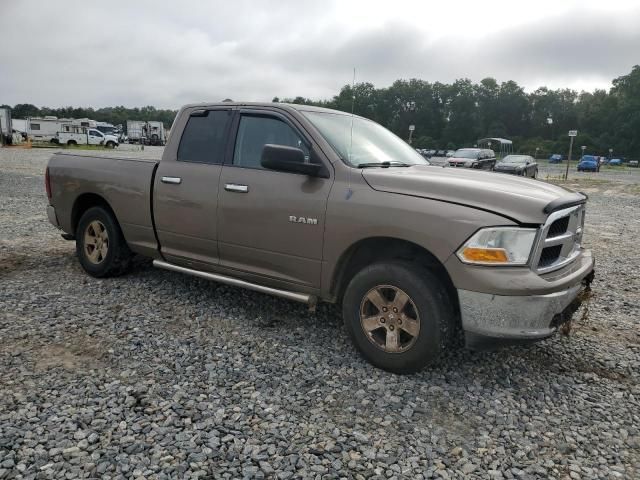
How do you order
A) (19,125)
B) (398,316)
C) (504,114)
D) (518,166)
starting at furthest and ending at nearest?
1. (504,114)
2. (19,125)
3. (518,166)
4. (398,316)

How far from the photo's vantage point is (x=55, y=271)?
18.7ft

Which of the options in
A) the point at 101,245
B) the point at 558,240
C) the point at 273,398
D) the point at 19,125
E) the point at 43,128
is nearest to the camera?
the point at 273,398

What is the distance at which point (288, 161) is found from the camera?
3.54 metres

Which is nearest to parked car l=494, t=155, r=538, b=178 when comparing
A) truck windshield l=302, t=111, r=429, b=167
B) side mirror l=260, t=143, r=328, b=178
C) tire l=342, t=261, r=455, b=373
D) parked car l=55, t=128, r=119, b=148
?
truck windshield l=302, t=111, r=429, b=167

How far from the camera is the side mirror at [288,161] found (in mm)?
3527

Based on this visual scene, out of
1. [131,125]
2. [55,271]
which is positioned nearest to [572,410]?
[55,271]

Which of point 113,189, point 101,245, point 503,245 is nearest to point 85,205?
point 101,245

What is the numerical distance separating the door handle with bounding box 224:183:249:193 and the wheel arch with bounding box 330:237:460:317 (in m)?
1.03

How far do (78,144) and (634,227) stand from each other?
4399 cm

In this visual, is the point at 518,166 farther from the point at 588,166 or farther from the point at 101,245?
the point at 101,245

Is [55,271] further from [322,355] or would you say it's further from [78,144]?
[78,144]

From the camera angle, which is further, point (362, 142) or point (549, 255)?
point (362, 142)

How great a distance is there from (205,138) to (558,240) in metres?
3.06

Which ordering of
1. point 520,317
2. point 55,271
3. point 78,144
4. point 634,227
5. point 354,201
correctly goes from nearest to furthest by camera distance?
point 520,317 < point 354,201 < point 55,271 < point 634,227 < point 78,144
